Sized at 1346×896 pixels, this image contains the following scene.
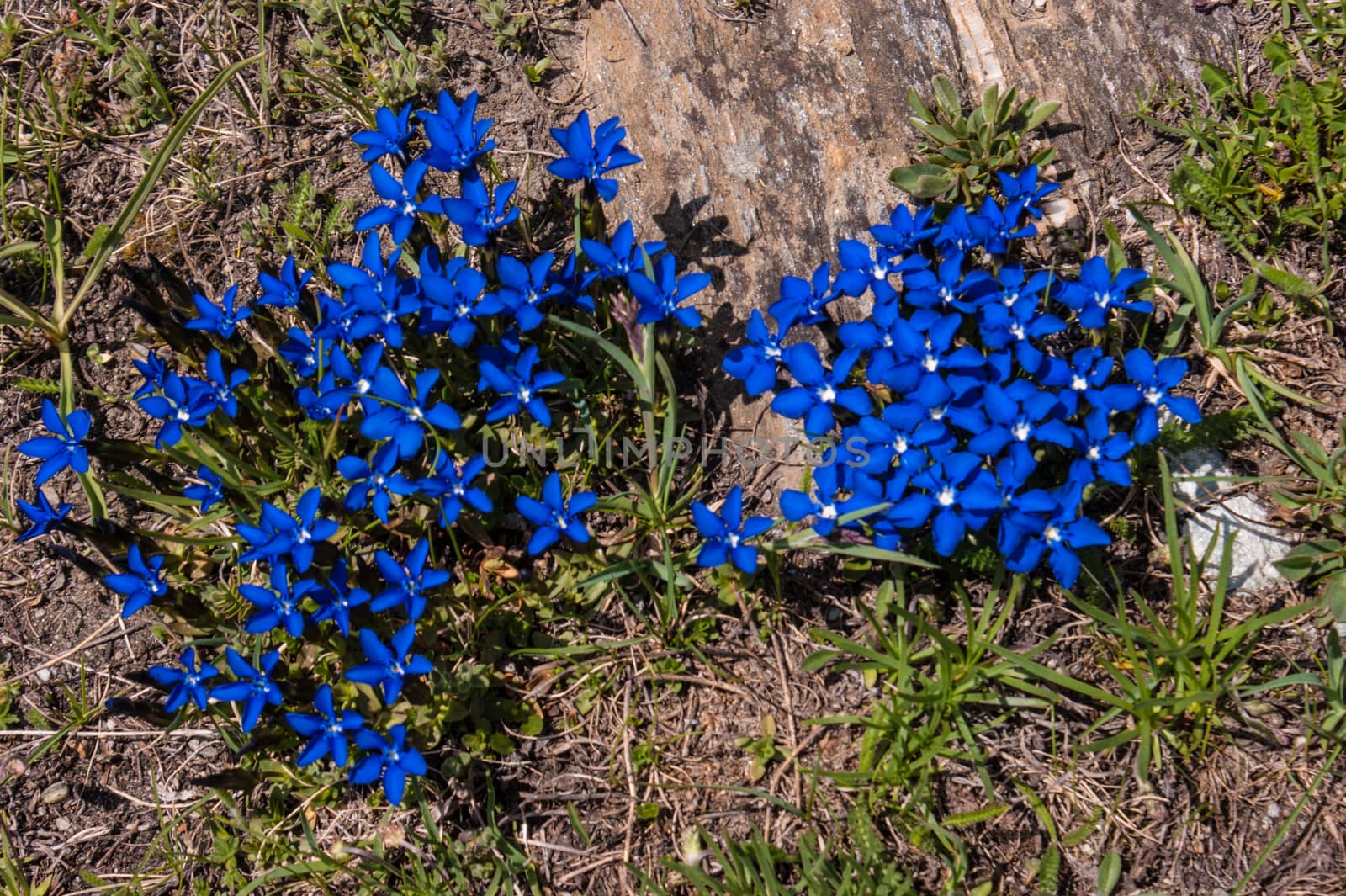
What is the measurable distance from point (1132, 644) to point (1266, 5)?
265 centimetres

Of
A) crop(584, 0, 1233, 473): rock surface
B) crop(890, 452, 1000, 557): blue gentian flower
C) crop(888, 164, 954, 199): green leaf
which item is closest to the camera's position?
crop(890, 452, 1000, 557): blue gentian flower

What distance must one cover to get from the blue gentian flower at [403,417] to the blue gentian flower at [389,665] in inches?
21.4

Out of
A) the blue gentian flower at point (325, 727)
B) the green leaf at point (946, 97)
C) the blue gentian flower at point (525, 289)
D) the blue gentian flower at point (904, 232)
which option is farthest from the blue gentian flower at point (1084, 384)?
the blue gentian flower at point (325, 727)

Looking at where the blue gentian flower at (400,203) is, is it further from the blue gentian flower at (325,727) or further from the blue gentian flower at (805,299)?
the blue gentian flower at (325,727)

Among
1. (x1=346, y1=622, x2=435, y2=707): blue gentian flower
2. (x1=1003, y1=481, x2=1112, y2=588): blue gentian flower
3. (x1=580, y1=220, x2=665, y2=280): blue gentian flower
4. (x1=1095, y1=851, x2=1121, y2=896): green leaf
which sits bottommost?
(x1=1095, y1=851, x2=1121, y2=896): green leaf

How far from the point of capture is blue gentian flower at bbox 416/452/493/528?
A: 9.93 feet

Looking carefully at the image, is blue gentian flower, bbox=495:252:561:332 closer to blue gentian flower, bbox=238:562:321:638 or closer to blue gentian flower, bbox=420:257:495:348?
blue gentian flower, bbox=420:257:495:348

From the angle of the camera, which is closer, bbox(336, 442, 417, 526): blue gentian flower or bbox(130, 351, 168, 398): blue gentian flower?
bbox(336, 442, 417, 526): blue gentian flower

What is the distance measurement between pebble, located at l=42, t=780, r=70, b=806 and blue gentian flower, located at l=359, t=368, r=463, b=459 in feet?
5.39

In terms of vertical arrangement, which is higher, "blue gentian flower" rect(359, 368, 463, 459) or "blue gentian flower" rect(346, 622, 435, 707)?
"blue gentian flower" rect(359, 368, 463, 459)

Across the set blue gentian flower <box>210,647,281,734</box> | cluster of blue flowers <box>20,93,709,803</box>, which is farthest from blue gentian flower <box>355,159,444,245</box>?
blue gentian flower <box>210,647,281,734</box>

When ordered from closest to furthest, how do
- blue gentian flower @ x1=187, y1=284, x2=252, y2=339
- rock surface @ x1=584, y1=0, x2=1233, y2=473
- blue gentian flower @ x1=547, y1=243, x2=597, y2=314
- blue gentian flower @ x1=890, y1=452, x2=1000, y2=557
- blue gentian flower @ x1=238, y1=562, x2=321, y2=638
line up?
blue gentian flower @ x1=890, y1=452, x2=1000, y2=557
blue gentian flower @ x1=238, y1=562, x2=321, y2=638
blue gentian flower @ x1=547, y1=243, x2=597, y2=314
blue gentian flower @ x1=187, y1=284, x2=252, y2=339
rock surface @ x1=584, y1=0, x2=1233, y2=473

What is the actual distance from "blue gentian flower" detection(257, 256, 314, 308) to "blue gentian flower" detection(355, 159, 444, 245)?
0.29 meters

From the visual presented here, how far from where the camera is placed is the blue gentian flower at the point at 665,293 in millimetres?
3154
